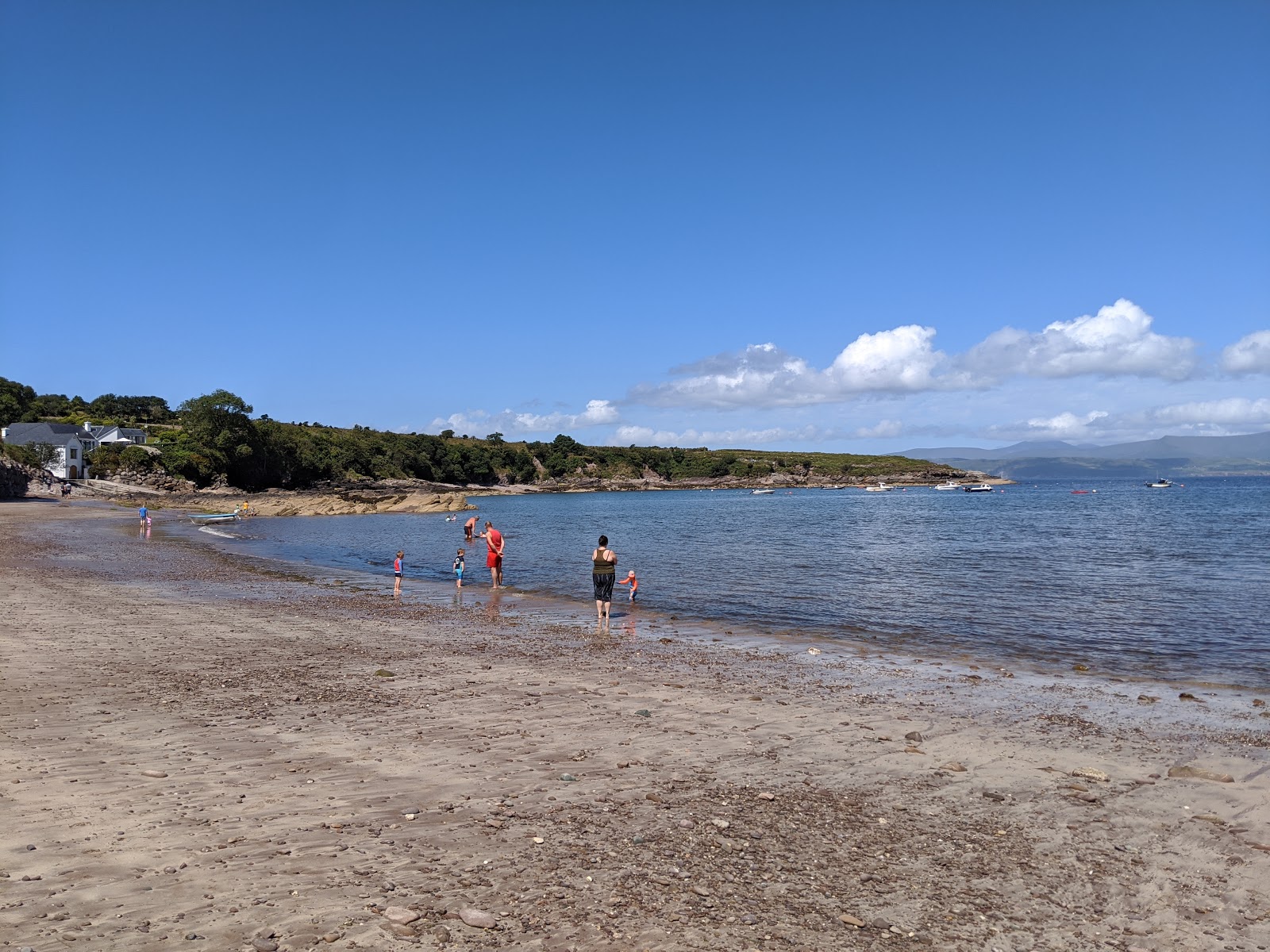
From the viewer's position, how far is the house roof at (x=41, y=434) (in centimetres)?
10506

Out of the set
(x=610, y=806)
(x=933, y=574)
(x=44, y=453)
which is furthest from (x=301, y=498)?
(x=610, y=806)

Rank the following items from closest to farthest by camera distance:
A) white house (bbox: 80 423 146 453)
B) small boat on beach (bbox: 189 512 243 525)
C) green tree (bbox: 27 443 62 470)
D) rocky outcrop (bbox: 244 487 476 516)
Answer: small boat on beach (bbox: 189 512 243 525) → rocky outcrop (bbox: 244 487 476 516) → green tree (bbox: 27 443 62 470) → white house (bbox: 80 423 146 453)

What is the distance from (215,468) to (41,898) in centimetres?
11595

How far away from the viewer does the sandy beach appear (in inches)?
207

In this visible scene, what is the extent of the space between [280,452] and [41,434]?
2877 centimetres

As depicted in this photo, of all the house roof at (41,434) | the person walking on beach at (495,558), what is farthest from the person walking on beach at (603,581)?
the house roof at (41,434)

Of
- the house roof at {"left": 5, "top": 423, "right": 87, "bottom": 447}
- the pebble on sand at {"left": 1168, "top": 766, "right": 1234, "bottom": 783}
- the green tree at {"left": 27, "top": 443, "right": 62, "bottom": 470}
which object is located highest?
the house roof at {"left": 5, "top": 423, "right": 87, "bottom": 447}

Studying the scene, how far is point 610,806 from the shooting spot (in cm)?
726

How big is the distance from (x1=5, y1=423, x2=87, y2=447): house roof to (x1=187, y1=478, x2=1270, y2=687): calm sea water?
197 ft

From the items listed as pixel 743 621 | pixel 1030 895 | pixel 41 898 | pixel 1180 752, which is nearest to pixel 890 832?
pixel 1030 895

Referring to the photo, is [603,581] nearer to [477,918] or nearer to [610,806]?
[610,806]

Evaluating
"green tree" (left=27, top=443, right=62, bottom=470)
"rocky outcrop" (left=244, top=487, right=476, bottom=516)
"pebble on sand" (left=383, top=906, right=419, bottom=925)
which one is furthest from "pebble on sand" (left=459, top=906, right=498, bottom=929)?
"green tree" (left=27, top=443, right=62, bottom=470)

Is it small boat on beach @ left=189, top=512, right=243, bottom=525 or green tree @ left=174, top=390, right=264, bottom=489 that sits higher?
green tree @ left=174, top=390, right=264, bottom=489

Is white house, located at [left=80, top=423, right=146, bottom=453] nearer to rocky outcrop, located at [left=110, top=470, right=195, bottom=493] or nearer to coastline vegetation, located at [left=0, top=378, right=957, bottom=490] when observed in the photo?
coastline vegetation, located at [left=0, top=378, right=957, bottom=490]
